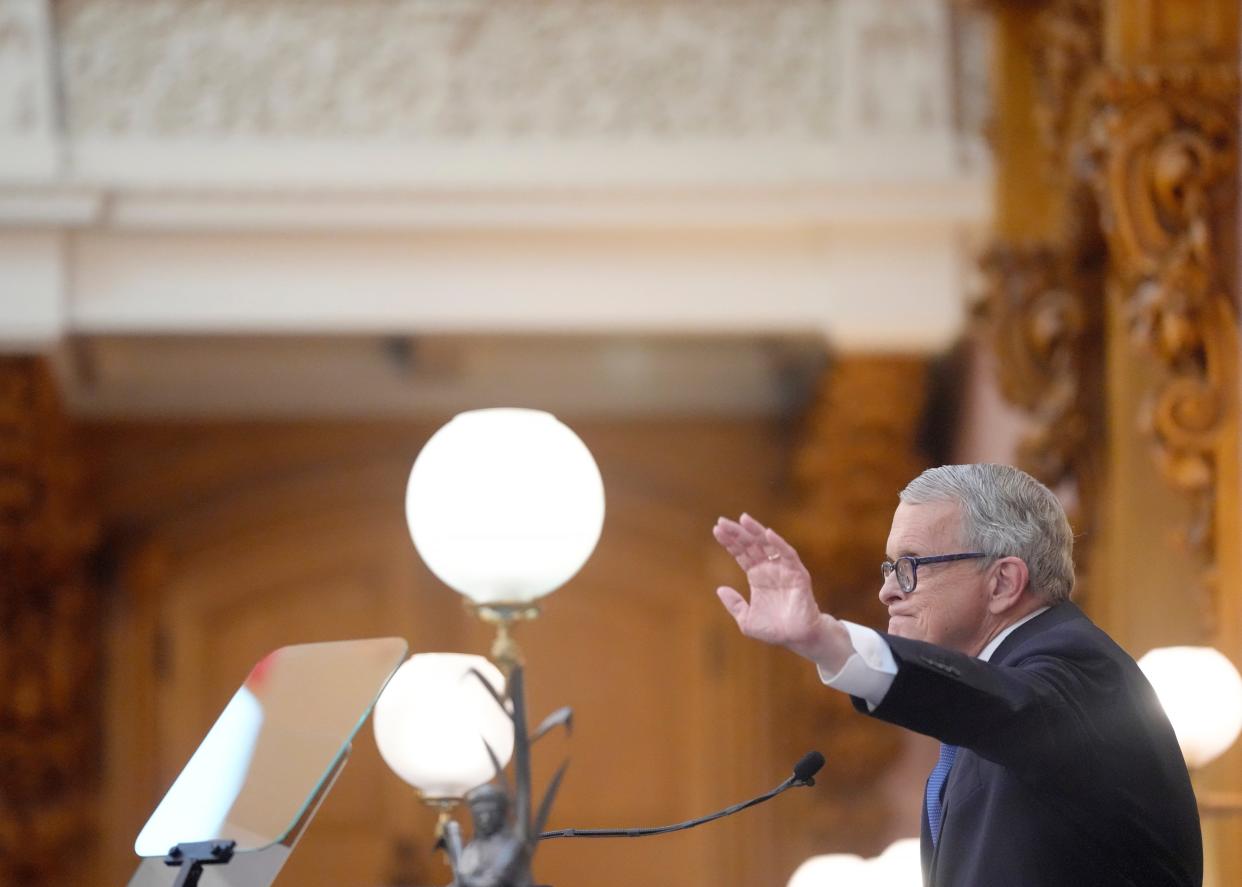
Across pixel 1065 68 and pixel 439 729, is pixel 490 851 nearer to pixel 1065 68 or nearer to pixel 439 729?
pixel 439 729

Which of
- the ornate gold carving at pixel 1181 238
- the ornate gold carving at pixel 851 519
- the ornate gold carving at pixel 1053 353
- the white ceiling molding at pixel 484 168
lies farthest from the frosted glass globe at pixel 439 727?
the ornate gold carving at pixel 851 519

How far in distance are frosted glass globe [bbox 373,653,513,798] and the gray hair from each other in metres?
0.81

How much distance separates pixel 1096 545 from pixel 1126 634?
13.5 inches

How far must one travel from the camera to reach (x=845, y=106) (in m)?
6.28

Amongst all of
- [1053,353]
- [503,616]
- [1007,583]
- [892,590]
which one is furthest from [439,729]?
[1053,353]

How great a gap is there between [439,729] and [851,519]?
4545mm

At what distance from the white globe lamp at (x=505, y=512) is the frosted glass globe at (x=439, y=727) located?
0.58 metres

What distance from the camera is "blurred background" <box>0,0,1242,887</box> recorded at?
14.5 ft

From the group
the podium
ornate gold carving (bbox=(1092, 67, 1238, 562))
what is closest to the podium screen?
the podium

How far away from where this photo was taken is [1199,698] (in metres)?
3.27

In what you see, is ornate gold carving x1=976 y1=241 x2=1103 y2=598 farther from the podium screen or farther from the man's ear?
the podium screen

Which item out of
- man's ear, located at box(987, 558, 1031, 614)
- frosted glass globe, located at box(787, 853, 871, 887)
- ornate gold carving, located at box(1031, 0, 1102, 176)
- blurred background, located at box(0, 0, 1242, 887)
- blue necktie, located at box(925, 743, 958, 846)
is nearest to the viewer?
man's ear, located at box(987, 558, 1031, 614)

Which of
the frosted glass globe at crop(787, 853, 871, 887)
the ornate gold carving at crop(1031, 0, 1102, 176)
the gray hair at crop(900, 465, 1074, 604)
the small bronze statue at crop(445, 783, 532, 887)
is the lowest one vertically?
the frosted glass globe at crop(787, 853, 871, 887)

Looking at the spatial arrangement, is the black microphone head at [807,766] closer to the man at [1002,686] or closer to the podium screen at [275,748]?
the man at [1002,686]
